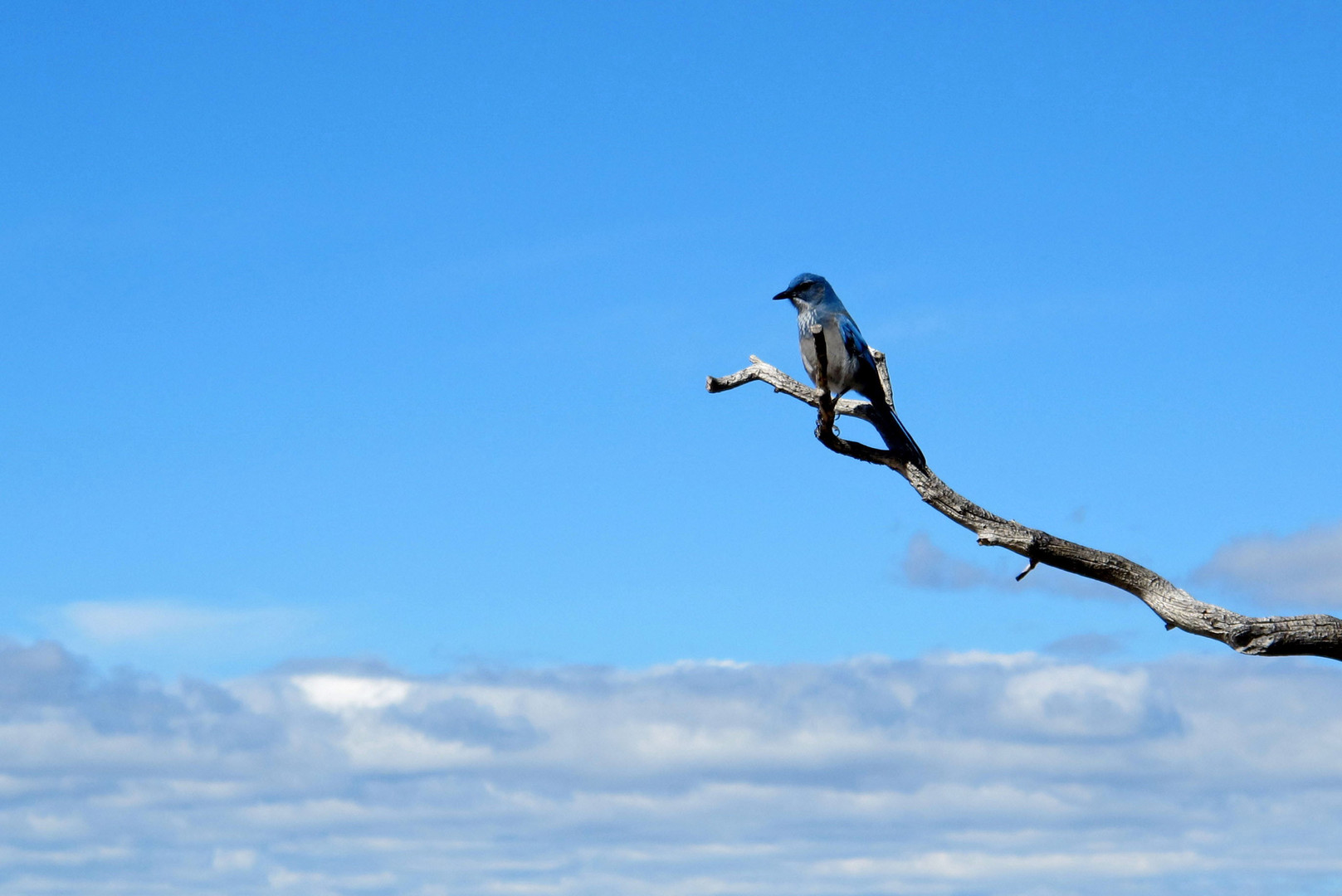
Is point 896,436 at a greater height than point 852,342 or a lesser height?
lesser

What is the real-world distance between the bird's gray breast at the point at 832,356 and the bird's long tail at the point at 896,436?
547 mm

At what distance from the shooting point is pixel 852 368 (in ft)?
56.7

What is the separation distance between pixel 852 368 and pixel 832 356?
1.01ft

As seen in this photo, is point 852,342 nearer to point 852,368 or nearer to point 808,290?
point 852,368

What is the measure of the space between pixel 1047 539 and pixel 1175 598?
161cm

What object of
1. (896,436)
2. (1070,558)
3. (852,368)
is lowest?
(1070,558)

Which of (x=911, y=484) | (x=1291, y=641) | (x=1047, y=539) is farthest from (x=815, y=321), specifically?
(x=1291, y=641)

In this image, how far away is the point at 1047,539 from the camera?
52.5 ft

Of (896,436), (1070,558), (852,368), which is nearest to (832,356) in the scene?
(852,368)

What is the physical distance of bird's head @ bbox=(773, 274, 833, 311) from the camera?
18.3 meters

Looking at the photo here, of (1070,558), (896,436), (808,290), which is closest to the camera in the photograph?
(1070,558)

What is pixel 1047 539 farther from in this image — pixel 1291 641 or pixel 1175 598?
pixel 1291 641

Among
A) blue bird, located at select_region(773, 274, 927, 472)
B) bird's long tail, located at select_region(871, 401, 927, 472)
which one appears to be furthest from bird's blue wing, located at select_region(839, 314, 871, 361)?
bird's long tail, located at select_region(871, 401, 927, 472)

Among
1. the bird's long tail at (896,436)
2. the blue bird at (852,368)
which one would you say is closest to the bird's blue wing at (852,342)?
Answer: the blue bird at (852,368)
